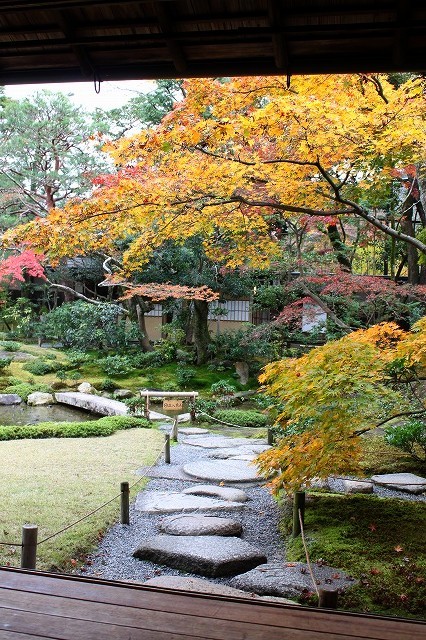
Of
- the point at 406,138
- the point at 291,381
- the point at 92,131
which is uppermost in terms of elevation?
the point at 92,131

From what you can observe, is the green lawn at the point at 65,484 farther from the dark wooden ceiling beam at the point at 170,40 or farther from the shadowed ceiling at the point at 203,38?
the dark wooden ceiling beam at the point at 170,40

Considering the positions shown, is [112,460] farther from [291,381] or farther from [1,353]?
[1,353]

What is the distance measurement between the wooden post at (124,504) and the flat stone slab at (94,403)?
7160 millimetres

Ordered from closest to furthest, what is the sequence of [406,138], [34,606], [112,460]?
[34,606] → [406,138] → [112,460]

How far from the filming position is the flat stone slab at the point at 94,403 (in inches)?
548

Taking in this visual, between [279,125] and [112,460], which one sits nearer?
[279,125]

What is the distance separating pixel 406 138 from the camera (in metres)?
6.39

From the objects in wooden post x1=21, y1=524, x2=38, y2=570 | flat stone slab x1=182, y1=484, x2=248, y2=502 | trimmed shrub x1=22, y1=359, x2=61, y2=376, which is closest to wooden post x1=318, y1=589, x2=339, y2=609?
wooden post x1=21, y1=524, x2=38, y2=570

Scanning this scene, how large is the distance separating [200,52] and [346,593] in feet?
12.5

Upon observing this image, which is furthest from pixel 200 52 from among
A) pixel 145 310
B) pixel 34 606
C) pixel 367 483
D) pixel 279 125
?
pixel 145 310

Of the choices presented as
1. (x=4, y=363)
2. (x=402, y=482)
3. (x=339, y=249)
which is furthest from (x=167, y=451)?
(x=4, y=363)

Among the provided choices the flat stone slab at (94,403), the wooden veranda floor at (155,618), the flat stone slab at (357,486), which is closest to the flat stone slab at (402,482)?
the flat stone slab at (357,486)

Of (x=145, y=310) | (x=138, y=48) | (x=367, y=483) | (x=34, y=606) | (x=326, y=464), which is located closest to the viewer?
(x=34, y=606)

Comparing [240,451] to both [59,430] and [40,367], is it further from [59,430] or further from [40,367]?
[40,367]
